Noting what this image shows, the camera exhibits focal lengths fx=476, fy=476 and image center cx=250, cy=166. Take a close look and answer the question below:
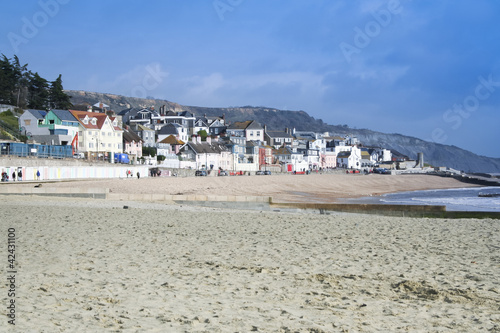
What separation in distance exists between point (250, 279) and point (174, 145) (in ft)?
270

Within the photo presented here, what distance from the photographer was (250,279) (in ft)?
24.9

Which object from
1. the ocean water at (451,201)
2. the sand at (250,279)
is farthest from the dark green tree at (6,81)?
the sand at (250,279)

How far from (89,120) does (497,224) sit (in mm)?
62522

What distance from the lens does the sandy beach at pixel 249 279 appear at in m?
5.48

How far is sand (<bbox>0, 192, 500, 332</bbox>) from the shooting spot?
18.0ft

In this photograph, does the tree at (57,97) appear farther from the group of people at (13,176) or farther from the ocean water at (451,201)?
the ocean water at (451,201)

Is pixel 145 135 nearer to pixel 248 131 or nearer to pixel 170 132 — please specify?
pixel 170 132

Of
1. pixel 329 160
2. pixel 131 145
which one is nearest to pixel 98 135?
pixel 131 145

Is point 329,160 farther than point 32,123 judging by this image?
Yes

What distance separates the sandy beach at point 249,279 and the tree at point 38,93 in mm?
77556

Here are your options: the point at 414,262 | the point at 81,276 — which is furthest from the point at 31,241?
the point at 414,262

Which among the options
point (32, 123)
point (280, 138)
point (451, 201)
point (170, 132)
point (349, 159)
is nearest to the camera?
point (451, 201)

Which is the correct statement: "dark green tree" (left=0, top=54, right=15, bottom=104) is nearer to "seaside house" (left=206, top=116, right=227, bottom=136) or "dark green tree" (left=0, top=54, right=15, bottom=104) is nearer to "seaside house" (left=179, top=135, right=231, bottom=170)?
"seaside house" (left=179, top=135, right=231, bottom=170)

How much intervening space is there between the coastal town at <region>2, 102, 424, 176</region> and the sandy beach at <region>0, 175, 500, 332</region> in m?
39.7
